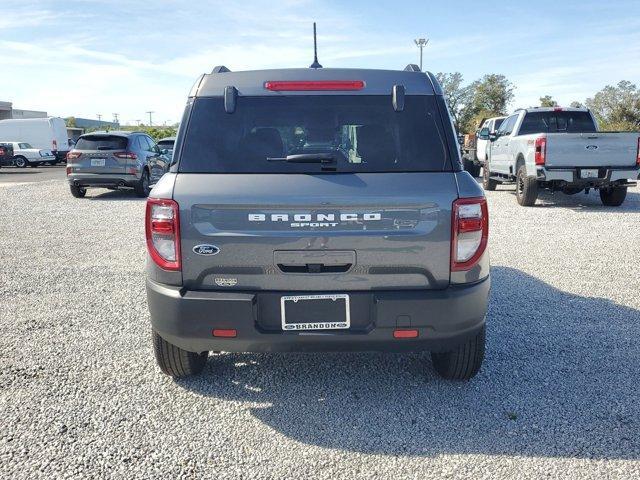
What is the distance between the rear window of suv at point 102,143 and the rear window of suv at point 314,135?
40.2ft

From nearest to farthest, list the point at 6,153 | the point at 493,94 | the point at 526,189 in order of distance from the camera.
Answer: the point at 526,189 → the point at 6,153 → the point at 493,94

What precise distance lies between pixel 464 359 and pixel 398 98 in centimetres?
164

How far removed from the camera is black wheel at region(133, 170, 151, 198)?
15.1 metres

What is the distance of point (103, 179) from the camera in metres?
14.6

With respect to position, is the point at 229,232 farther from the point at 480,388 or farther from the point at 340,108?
the point at 480,388

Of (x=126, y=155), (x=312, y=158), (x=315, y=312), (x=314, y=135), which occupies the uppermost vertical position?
(x=314, y=135)

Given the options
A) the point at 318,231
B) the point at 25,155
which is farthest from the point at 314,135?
the point at 25,155

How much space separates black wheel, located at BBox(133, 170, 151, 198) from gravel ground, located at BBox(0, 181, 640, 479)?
9380mm

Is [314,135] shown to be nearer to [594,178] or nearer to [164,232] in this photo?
[164,232]

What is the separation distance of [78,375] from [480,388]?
2.67 meters

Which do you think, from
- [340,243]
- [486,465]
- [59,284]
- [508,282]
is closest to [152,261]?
[340,243]

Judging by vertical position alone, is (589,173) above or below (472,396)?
above

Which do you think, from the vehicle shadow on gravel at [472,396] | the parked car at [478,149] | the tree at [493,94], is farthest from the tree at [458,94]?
the vehicle shadow on gravel at [472,396]

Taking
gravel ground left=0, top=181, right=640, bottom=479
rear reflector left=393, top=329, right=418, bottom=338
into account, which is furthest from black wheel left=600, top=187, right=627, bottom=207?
rear reflector left=393, top=329, right=418, bottom=338
